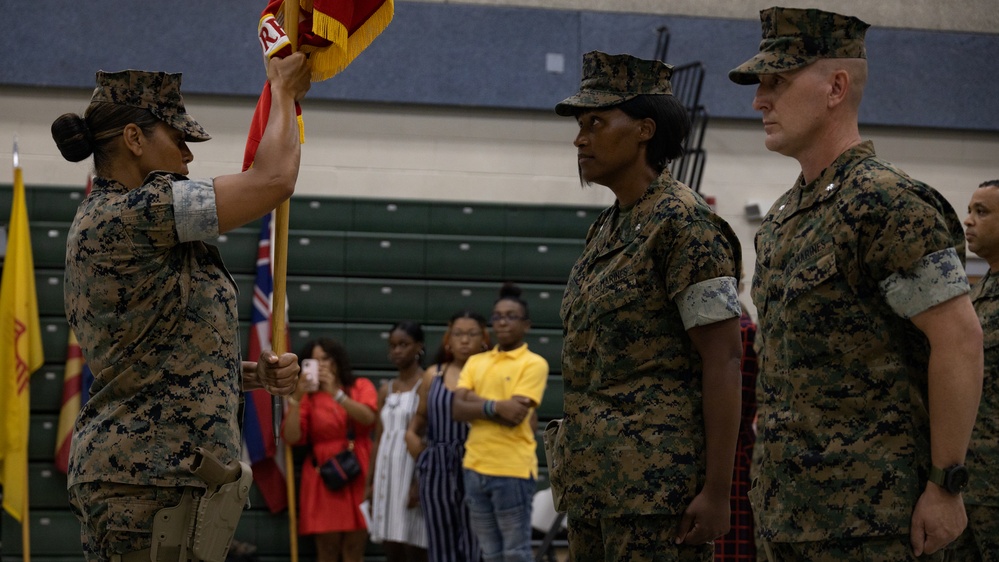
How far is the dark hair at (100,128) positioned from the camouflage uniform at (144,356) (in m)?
0.15

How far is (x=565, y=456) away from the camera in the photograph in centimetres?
242

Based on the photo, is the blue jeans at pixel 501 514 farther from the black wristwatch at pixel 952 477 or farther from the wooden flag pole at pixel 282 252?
the black wristwatch at pixel 952 477

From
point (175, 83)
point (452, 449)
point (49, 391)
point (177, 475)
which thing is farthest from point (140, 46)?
point (177, 475)

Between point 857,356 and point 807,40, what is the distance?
62cm

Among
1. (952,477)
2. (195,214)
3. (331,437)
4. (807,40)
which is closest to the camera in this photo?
(952,477)

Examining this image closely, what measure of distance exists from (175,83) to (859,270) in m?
1.54

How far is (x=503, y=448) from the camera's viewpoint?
17.3 feet

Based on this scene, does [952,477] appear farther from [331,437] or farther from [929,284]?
[331,437]

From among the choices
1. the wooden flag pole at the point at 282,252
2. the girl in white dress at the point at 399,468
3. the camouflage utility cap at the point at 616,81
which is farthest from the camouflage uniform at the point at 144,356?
the girl in white dress at the point at 399,468

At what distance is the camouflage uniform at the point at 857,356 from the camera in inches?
76.8

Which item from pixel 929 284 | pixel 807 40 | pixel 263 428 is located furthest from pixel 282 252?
pixel 263 428

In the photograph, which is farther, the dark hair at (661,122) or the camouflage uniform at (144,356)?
the dark hair at (661,122)

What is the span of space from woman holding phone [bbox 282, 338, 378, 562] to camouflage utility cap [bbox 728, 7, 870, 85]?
440 cm

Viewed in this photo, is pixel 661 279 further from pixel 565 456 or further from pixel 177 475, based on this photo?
pixel 177 475
